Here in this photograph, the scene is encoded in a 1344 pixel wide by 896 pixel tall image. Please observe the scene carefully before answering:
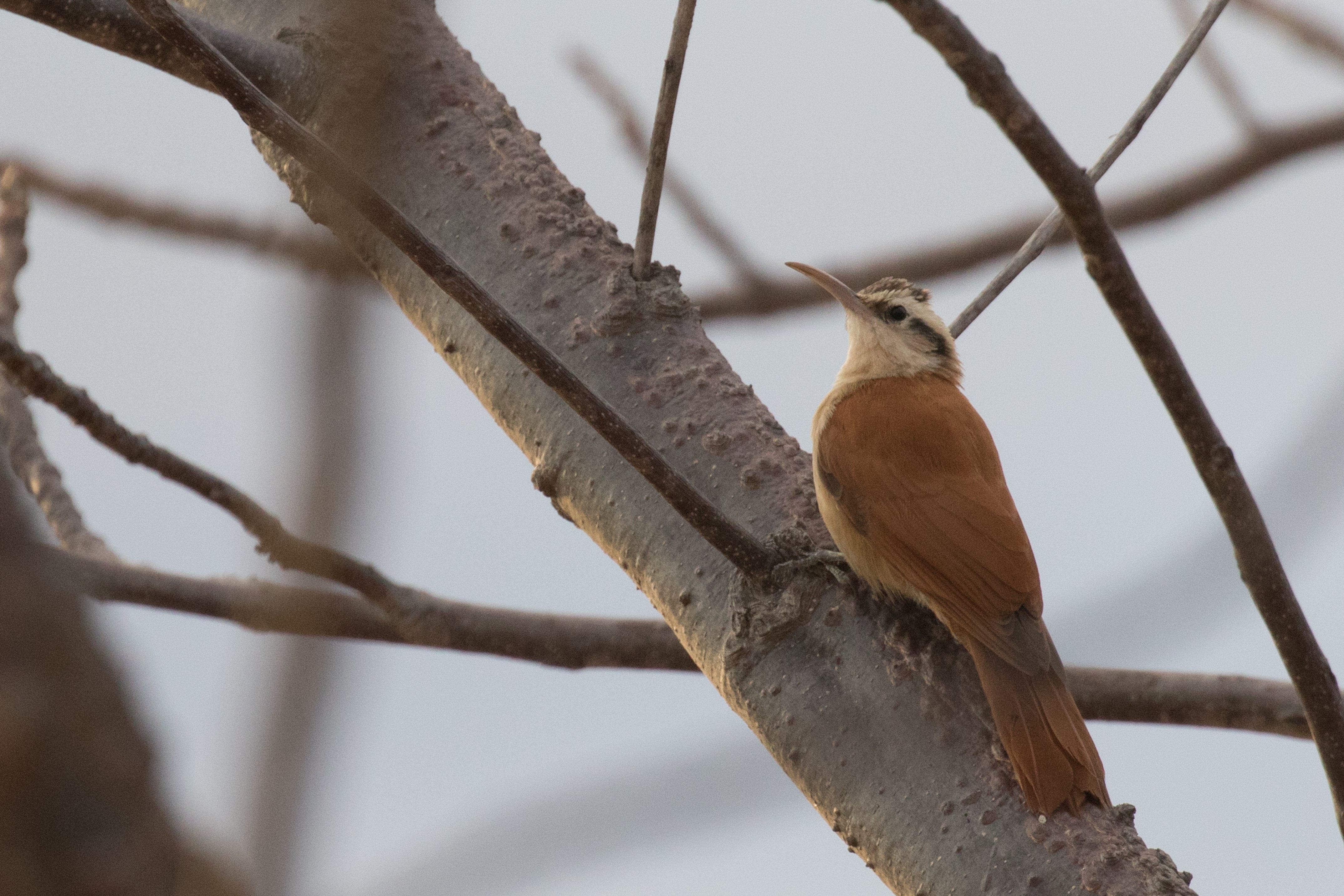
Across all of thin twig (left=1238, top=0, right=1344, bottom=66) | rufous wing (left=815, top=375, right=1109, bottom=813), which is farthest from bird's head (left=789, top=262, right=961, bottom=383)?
thin twig (left=1238, top=0, right=1344, bottom=66)

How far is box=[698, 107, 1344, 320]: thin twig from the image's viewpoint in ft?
12.4

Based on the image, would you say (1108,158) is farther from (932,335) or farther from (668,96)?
(932,335)

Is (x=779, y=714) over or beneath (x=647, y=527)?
beneath

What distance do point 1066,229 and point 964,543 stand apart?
1.24 meters

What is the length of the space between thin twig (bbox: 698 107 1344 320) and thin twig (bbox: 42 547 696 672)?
1.20 meters

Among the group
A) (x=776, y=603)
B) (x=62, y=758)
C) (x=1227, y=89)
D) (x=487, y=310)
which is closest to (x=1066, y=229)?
(x=1227, y=89)

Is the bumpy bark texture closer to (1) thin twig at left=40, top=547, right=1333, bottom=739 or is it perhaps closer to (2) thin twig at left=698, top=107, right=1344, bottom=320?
(1) thin twig at left=40, top=547, right=1333, bottom=739

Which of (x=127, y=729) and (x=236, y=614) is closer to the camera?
(x=127, y=729)

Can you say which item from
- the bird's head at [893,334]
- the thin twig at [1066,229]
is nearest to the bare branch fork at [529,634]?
the thin twig at [1066,229]

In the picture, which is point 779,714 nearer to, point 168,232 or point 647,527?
point 647,527

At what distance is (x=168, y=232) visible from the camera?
3576mm

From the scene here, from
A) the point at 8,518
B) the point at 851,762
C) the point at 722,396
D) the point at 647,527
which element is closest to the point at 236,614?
the point at 647,527

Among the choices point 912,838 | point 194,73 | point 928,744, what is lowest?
point 912,838

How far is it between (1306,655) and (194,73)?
2.11 meters
